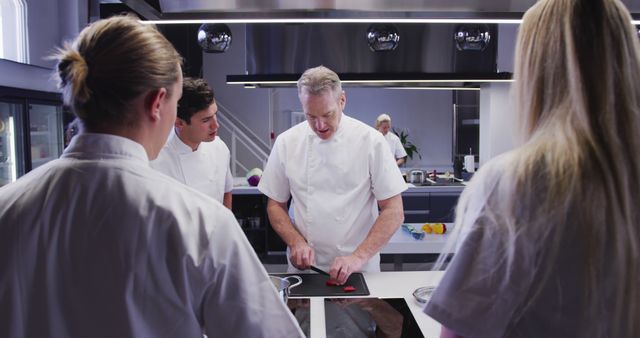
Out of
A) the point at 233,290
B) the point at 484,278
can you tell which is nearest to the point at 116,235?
the point at 233,290

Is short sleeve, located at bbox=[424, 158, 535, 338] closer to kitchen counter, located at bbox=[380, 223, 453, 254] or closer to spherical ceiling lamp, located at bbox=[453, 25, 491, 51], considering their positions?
kitchen counter, located at bbox=[380, 223, 453, 254]

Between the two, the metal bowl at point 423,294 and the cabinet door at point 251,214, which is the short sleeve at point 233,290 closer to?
the metal bowl at point 423,294

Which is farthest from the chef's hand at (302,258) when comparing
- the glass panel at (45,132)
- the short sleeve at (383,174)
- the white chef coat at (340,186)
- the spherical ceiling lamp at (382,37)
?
the glass panel at (45,132)

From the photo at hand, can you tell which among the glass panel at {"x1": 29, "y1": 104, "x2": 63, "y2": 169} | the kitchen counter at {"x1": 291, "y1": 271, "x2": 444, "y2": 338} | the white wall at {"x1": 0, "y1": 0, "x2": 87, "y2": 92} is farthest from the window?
the kitchen counter at {"x1": 291, "y1": 271, "x2": 444, "y2": 338}

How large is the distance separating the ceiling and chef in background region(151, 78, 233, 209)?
56cm

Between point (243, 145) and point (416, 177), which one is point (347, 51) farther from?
point (243, 145)

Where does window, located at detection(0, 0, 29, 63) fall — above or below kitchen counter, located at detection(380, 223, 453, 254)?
above

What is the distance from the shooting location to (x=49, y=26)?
12.6ft

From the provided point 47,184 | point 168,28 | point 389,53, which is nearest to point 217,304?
point 47,184

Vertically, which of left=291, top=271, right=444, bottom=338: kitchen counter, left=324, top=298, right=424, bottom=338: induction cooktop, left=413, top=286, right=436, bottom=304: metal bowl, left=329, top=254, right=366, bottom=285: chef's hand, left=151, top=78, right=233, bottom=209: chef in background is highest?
left=151, top=78, right=233, bottom=209: chef in background

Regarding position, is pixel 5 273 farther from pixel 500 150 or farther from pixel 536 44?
pixel 500 150

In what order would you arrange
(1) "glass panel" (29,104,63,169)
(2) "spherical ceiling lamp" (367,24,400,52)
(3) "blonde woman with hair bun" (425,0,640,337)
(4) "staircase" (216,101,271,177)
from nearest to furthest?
1. (3) "blonde woman with hair bun" (425,0,640,337)
2. (2) "spherical ceiling lamp" (367,24,400,52)
3. (1) "glass panel" (29,104,63,169)
4. (4) "staircase" (216,101,271,177)

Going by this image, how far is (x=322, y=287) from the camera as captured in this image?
5.49 feet

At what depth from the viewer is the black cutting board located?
1.61 m
